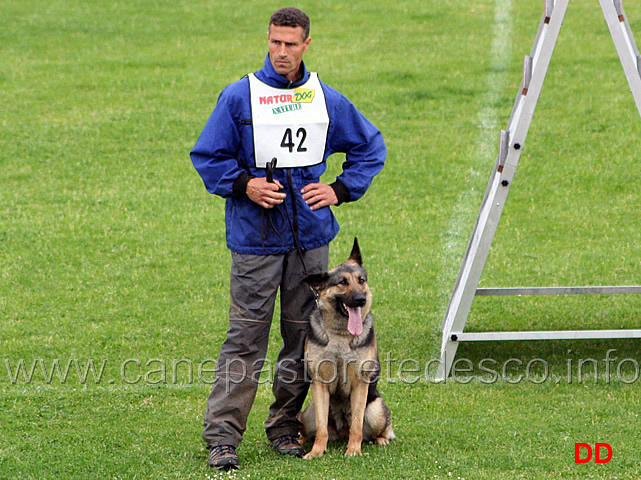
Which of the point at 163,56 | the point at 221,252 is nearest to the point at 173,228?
the point at 221,252

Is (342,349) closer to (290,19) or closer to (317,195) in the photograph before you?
(317,195)

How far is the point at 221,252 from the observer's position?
32.4 ft

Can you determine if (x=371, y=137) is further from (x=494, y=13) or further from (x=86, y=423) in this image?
(x=494, y=13)

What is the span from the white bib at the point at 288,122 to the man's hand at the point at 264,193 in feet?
0.52

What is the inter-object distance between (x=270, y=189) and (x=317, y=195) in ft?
0.98

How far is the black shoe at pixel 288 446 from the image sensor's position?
18.2 ft

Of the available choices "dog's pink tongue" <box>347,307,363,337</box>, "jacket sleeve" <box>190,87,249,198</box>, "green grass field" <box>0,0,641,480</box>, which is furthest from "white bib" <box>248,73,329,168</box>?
"green grass field" <box>0,0,641,480</box>

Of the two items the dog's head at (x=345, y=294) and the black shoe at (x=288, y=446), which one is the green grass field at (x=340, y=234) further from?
the dog's head at (x=345, y=294)

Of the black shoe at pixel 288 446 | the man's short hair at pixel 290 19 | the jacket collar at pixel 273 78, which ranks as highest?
the man's short hair at pixel 290 19

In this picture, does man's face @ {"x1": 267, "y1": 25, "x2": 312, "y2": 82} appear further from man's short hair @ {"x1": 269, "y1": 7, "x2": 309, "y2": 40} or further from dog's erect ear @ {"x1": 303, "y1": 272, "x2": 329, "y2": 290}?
dog's erect ear @ {"x1": 303, "y1": 272, "x2": 329, "y2": 290}

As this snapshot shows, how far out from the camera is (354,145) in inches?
220
